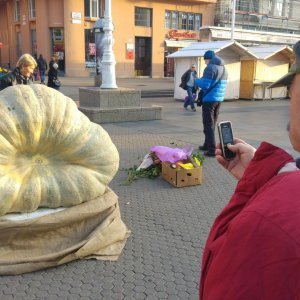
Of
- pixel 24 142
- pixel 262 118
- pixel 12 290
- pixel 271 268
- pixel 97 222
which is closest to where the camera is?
pixel 271 268

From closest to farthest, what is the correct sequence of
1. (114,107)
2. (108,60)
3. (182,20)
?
(114,107), (108,60), (182,20)

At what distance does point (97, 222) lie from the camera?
3.57 meters

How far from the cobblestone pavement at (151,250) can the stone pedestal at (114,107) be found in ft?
10.6

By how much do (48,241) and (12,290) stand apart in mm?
474

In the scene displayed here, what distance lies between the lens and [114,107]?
10.8 metres

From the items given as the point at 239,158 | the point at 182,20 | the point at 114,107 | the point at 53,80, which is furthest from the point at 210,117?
the point at 182,20

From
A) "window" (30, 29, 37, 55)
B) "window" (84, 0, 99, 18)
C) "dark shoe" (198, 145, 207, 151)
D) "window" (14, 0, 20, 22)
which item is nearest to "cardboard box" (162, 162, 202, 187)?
"dark shoe" (198, 145, 207, 151)

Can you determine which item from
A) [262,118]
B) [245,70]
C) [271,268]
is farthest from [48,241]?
[245,70]

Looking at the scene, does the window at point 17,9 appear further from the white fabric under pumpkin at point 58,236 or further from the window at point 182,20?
the white fabric under pumpkin at point 58,236

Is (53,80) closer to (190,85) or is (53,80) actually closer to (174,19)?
(190,85)

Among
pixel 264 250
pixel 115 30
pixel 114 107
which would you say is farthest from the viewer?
pixel 115 30

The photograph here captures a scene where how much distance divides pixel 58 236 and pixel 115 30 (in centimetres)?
3018

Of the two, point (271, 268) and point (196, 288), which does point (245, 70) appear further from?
point (271, 268)

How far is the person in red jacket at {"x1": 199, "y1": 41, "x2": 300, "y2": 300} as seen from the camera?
0.80 metres
